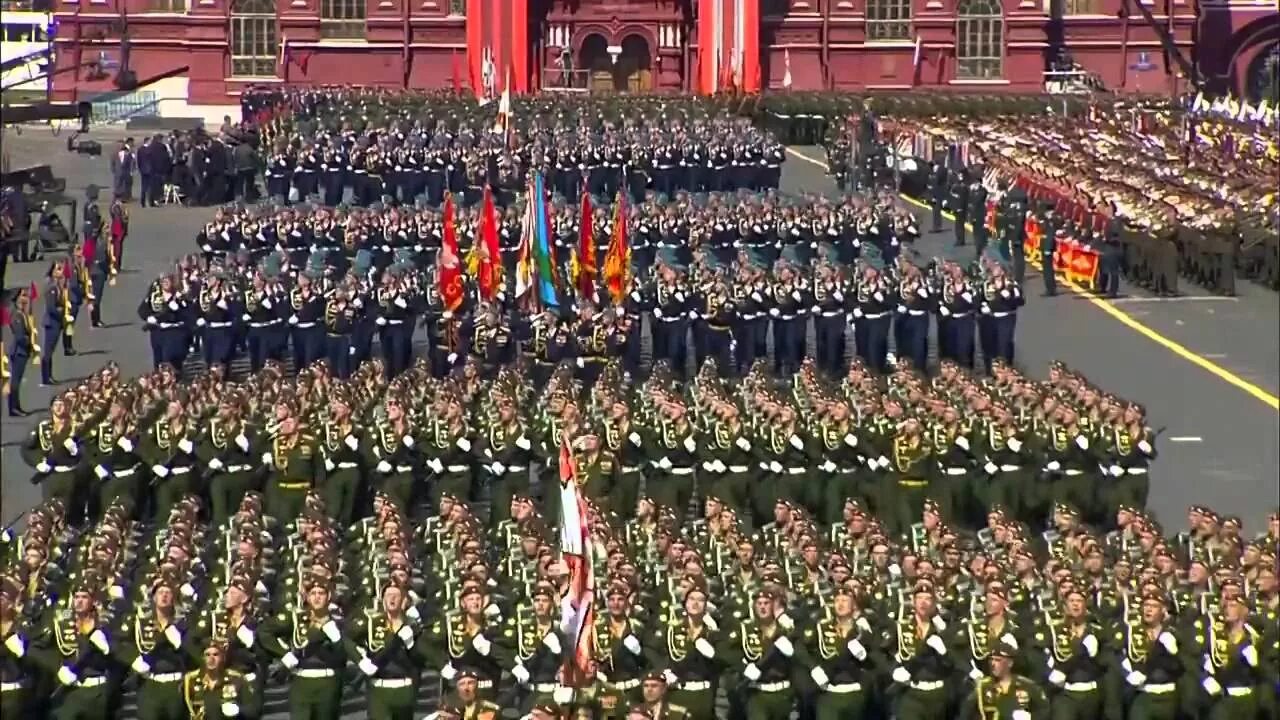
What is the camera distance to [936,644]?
57.8 feet

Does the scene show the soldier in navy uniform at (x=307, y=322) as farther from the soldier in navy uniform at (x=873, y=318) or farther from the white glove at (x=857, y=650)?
the white glove at (x=857, y=650)

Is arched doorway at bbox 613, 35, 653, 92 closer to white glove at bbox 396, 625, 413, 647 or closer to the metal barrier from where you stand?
the metal barrier

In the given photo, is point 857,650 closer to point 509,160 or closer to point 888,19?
point 509,160

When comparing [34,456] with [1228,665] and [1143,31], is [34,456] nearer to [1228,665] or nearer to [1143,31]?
[1228,665]

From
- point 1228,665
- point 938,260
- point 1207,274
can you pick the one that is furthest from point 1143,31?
point 1228,665

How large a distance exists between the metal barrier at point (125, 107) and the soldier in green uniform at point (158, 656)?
50661mm

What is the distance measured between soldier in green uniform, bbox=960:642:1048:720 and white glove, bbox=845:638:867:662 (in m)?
0.80

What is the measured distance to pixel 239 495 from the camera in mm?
23281

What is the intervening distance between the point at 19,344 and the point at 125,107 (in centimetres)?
4273

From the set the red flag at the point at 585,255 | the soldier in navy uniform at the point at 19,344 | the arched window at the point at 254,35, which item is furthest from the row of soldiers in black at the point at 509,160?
the arched window at the point at 254,35

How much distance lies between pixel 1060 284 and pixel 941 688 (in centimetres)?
2226

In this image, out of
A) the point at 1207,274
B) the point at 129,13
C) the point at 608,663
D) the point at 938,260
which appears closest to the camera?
the point at 608,663

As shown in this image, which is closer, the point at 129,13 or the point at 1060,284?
the point at 1060,284

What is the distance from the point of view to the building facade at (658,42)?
2908 inches
